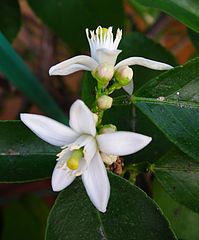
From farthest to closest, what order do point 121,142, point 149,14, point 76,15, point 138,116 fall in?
1. point 149,14
2. point 76,15
3. point 138,116
4. point 121,142

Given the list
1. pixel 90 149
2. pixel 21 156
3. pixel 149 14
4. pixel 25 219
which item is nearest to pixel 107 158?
pixel 90 149

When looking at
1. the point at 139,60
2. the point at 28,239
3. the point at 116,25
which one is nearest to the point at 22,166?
the point at 139,60

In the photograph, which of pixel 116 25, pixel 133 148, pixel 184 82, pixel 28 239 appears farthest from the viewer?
pixel 28 239

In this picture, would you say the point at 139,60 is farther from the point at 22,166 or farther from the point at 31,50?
the point at 31,50

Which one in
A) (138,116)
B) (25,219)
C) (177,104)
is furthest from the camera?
(25,219)

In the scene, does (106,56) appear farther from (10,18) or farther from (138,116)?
(10,18)
